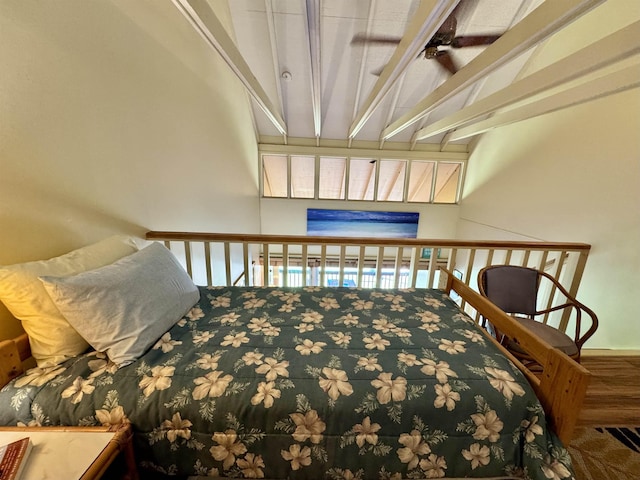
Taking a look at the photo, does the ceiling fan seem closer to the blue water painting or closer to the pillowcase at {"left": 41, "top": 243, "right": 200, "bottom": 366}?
the pillowcase at {"left": 41, "top": 243, "right": 200, "bottom": 366}

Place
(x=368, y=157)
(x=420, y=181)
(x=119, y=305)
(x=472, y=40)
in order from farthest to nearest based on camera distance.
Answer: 1. (x=420, y=181)
2. (x=368, y=157)
3. (x=472, y=40)
4. (x=119, y=305)

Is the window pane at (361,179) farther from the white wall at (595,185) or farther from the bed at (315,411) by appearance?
the bed at (315,411)

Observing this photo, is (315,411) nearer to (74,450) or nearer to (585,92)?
(74,450)

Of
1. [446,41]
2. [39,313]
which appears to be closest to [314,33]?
[446,41]

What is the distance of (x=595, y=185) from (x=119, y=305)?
3836 millimetres

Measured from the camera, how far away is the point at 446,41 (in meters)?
2.21

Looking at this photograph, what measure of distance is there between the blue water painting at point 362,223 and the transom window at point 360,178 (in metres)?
0.35

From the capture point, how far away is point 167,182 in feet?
6.90

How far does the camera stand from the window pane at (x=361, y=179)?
18.6 ft

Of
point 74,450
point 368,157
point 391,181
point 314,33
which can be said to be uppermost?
point 314,33

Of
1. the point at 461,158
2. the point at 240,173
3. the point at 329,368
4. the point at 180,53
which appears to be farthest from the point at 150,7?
the point at 461,158

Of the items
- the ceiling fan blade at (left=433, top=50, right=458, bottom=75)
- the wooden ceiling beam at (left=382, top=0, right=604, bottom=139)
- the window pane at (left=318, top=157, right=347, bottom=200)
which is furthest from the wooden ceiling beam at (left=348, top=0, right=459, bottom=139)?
the window pane at (left=318, top=157, right=347, bottom=200)

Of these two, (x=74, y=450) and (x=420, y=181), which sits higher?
(x=420, y=181)

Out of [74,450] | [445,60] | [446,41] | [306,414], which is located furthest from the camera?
[445,60]
